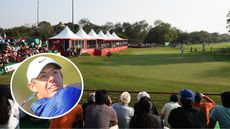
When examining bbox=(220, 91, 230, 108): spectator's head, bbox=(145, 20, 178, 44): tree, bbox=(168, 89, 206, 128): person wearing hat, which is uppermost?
bbox=(145, 20, 178, 44): tree

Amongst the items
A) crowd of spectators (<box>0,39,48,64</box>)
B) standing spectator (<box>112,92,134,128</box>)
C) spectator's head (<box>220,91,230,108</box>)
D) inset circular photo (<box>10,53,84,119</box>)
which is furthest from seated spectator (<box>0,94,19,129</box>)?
crowd of spectators (<box>0,39,48,64</box>)

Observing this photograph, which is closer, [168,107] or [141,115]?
[141,115]

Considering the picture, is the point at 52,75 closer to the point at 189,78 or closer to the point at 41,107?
the point at 41,107

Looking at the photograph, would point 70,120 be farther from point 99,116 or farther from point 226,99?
point 226,99

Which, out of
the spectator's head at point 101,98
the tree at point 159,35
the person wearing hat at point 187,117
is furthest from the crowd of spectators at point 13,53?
the tree at point 159,35

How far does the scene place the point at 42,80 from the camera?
11.5 feet

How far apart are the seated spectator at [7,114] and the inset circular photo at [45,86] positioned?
92cm

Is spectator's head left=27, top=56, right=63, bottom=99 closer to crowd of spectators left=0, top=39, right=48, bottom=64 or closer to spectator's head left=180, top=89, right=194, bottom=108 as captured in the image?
spectator's head left=180, top=89, right=194, bottom=108

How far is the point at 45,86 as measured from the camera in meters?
3.52

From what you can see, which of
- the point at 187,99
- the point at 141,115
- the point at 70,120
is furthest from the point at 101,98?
the point at 187,99

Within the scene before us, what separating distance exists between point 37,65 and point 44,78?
0.55 feet

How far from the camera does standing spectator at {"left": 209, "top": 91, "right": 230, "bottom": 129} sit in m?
5.89

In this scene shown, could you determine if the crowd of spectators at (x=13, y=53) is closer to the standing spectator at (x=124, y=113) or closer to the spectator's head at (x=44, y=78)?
the standing spectator at (x=124, y=113)

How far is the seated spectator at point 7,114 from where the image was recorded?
14.5 ft
